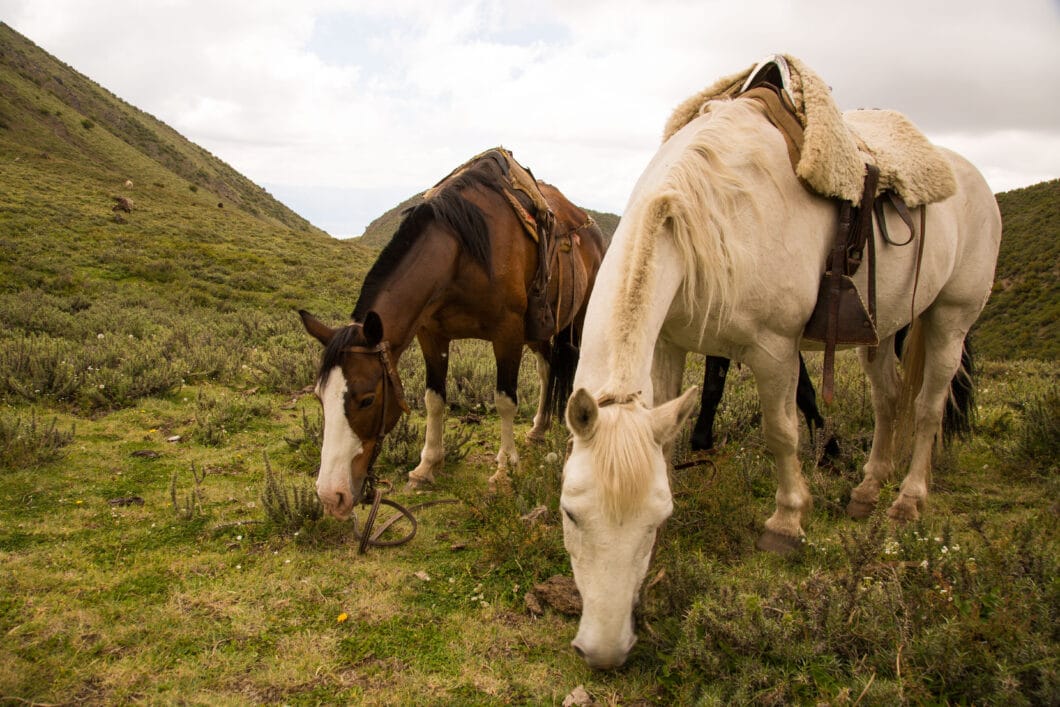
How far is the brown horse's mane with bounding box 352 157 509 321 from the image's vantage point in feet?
10.6

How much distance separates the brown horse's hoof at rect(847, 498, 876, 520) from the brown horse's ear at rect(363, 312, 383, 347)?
311 centimetres

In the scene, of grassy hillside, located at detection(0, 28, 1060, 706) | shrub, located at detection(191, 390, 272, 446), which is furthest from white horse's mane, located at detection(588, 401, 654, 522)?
shrub, located at detection(191, 390, 272, 446)

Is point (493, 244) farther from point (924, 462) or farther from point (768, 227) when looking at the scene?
point (924, 462)

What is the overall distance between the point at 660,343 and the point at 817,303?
0.80m

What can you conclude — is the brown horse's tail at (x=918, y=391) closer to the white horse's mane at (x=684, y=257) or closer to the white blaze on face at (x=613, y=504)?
the white horse's mane at (x=684, y=257)

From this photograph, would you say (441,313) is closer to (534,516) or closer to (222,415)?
(534,516)

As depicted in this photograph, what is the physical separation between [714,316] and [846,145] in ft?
3.81

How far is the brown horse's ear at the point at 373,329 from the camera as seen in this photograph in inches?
113

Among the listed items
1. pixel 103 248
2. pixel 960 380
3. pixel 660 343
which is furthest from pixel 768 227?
pixel 103 248

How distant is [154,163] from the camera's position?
35781 mm

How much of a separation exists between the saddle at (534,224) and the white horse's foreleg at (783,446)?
70.8 inches

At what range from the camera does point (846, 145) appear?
279 centimetres

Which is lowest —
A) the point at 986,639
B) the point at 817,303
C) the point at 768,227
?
the point at 986,639

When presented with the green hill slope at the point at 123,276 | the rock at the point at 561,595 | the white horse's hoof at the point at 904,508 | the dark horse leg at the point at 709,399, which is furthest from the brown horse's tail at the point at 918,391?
the green hill slope at the point at 123,276
